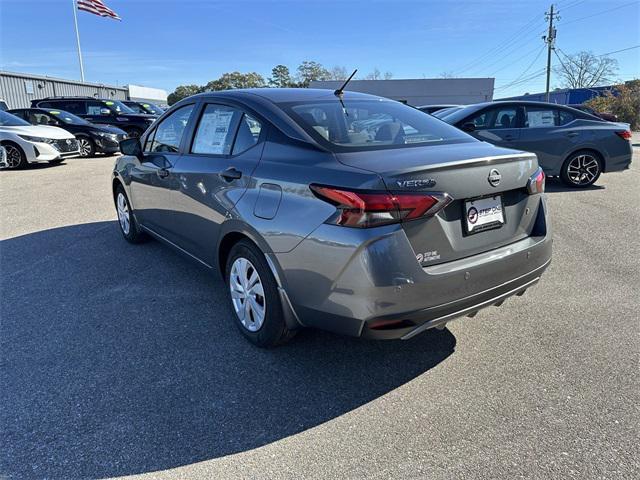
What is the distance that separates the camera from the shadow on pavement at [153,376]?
7.55 ft

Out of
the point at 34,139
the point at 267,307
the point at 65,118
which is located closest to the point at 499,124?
the point at 267,307

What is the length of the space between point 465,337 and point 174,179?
2690 mm

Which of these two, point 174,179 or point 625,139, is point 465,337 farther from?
point 625,139

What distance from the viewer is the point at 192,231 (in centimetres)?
385

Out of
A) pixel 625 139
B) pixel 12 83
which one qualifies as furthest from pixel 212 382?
pixel 12 83

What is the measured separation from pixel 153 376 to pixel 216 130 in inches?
73.6

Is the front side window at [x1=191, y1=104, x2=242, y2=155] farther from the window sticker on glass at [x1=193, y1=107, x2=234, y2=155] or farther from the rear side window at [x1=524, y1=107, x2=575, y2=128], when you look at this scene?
the rear side window at [x1=524, y1=107, x2=575, y2=128]

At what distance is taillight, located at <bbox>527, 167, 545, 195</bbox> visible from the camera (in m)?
2.94

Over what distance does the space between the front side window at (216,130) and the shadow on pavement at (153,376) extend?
129 cm

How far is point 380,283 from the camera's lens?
2326mm

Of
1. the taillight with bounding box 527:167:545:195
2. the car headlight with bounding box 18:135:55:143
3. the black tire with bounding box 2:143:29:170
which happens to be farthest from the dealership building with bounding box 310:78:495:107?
the taillight with bounding box 527:167:545:195

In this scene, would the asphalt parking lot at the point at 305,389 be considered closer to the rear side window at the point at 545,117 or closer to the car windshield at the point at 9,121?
the rear side window at the point at 545,117

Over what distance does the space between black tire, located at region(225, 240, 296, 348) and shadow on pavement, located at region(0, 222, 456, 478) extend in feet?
0.41

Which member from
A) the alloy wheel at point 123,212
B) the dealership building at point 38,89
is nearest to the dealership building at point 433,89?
the dealership building at point 38,89
